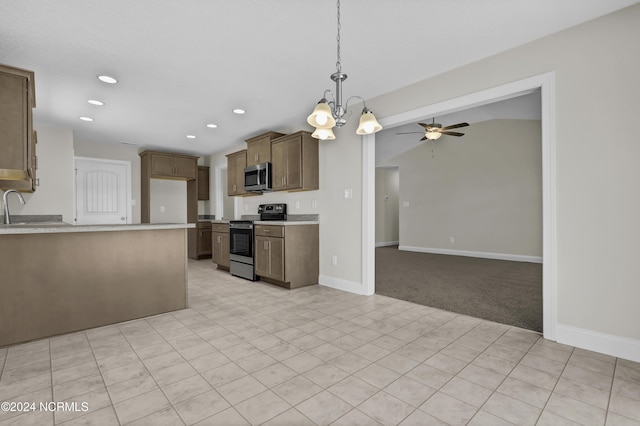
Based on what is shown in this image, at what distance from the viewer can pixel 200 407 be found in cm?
158

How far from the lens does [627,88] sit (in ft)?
7.02

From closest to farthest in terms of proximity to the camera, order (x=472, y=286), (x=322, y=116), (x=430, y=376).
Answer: (x=430, y=376) < (x=322, y=116) < (x=472, y=286)

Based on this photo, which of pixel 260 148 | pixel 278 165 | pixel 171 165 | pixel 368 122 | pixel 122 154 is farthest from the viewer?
pixel 171 165

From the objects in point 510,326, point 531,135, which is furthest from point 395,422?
point 531,135

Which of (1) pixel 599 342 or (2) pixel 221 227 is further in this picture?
(2) pixel 221 227

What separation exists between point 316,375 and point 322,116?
1.72 m

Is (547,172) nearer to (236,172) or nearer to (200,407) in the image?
(200,407)

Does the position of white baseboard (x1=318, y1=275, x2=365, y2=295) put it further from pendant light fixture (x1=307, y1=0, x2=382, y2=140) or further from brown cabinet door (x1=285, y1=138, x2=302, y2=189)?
pendant light fixture (x1=307, y1=0, x2=382, y2=140)

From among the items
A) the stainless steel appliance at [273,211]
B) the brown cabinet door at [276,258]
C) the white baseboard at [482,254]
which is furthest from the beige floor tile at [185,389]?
the white baseboard at [482,254]

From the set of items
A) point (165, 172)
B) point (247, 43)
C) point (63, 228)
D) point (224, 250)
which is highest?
point (247, 43)

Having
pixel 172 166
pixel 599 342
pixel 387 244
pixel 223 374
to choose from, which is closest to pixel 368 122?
pixel 223 374

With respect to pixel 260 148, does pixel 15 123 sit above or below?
below

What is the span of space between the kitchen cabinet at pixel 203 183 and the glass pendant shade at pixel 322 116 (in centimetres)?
567

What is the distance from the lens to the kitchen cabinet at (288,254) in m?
4.05
